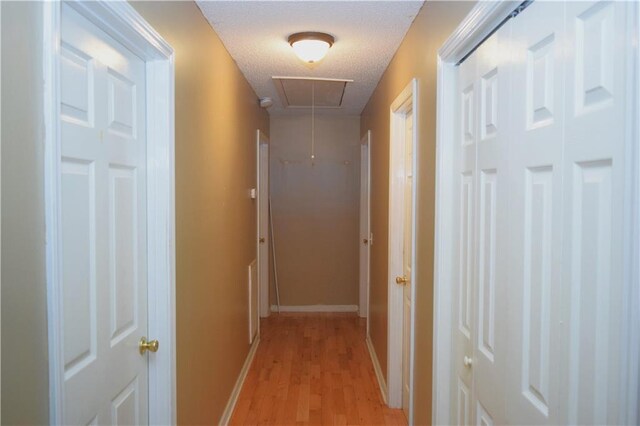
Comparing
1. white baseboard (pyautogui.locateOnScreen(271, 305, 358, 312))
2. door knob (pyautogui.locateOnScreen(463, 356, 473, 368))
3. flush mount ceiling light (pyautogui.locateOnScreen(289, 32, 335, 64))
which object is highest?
flush mount ceiling light (pyautogui.locateOnScreen(289, 32, 335, 64))

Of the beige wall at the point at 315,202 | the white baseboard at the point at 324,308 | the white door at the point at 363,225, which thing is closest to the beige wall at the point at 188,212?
the beige wall at the point at 315,202

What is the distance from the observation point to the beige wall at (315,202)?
212 inches

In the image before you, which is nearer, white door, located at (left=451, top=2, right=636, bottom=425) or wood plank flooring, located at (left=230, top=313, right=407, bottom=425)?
white door, located at (left=451, top=2, right=636, bottom=425)

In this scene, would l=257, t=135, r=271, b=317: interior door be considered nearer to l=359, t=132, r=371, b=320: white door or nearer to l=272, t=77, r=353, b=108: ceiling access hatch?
l=272, t=77, r=353, b=108: ceiling access hatch

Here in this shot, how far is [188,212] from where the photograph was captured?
2.02 meters

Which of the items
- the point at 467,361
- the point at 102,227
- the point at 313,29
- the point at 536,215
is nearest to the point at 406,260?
the point at 467,361

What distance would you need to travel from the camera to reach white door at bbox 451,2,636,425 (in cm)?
84

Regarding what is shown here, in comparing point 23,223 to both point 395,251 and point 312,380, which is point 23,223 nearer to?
point 395,251

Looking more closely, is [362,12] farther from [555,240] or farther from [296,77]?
[555,240]

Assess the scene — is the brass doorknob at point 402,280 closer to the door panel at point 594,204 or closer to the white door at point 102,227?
the white door at point 102,227

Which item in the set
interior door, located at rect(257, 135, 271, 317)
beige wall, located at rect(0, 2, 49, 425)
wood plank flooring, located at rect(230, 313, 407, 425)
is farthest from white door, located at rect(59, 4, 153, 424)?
interior door, located at rect(257, 135, 271, 317)

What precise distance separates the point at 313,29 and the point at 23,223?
6.26 feet

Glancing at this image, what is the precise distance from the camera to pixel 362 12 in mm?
2207

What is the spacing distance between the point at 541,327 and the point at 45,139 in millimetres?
1225
